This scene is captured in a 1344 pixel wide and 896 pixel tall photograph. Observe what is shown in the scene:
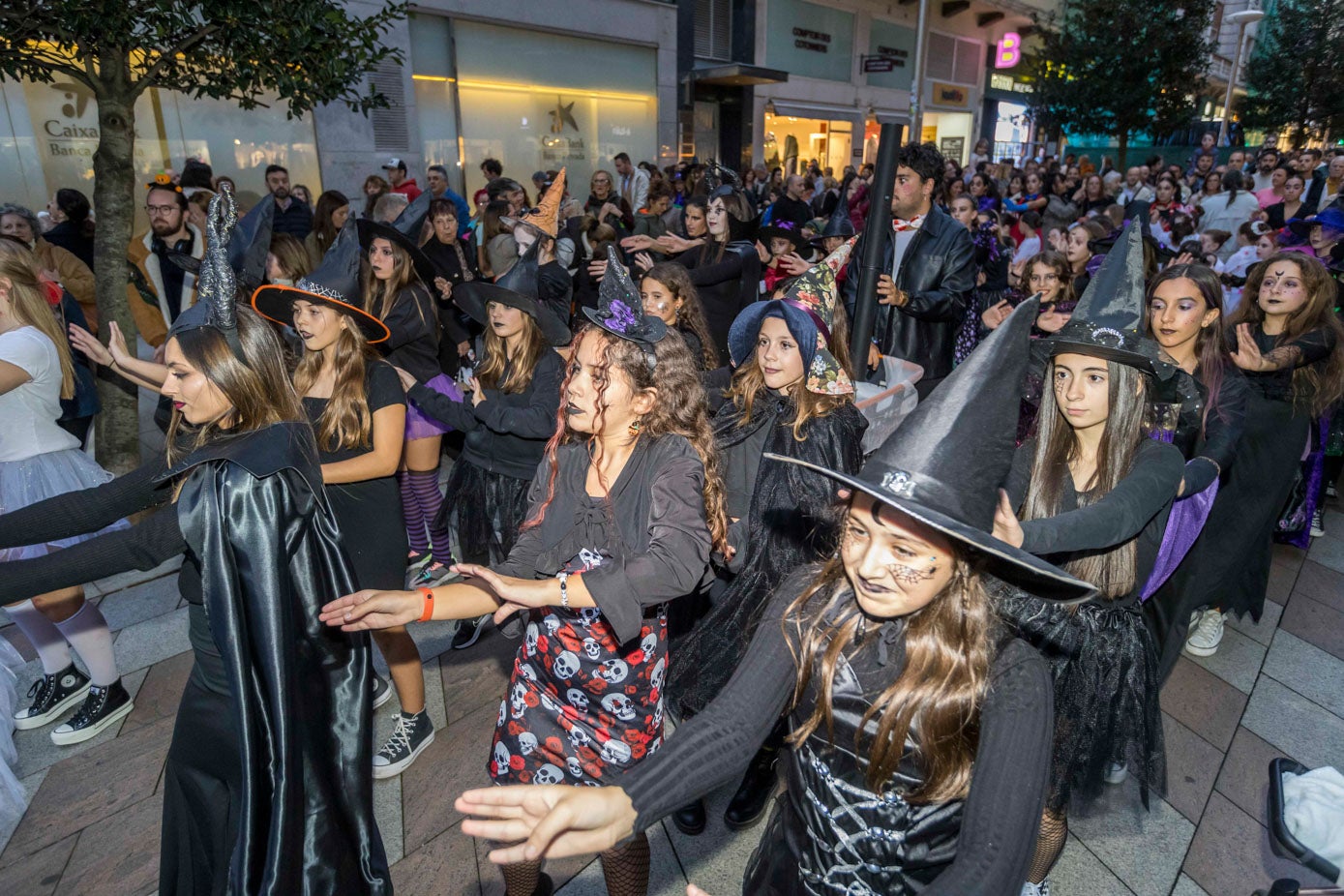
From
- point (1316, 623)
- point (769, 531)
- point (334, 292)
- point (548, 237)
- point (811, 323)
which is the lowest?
point (1316, 623)

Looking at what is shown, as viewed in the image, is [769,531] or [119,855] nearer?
[119,855]

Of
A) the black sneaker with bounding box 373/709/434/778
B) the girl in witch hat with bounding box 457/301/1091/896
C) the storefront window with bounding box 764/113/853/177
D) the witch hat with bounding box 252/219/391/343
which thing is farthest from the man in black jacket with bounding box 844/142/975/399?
the storefront window with bounding box 764/113/853/177

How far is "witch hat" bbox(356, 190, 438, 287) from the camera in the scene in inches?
185

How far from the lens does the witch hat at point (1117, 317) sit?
2.51 meters

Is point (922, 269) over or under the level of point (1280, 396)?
over

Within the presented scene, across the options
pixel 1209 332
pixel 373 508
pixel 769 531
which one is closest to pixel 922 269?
pixel 1209 332

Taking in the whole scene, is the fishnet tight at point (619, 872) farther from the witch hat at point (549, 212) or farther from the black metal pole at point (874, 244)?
the witch hat at point (549, 212)

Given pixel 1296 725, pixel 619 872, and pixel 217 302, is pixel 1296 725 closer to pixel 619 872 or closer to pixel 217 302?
pixel 619 872

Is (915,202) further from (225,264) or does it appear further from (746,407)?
(225,264)

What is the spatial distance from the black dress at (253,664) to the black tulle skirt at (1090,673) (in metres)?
2.22

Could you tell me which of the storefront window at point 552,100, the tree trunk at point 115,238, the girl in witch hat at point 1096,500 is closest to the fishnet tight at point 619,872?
the girl in witch hat at point 1096,500

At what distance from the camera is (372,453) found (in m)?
3.31

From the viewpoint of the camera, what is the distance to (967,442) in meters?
1.44

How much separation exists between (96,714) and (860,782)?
3.82 metres
